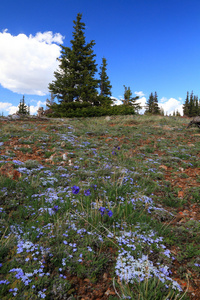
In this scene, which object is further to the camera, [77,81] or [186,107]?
[186,107]

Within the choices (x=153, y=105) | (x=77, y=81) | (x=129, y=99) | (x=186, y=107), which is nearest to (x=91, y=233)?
(x=77, y=81)

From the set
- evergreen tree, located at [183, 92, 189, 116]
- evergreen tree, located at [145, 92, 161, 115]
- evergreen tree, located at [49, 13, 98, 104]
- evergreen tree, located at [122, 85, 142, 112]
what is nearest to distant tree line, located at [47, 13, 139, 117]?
evergreen tree, located at [49, 13, 98, 104]

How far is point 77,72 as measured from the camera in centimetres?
2506

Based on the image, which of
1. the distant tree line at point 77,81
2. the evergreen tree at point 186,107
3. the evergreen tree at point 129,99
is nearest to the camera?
the distant tree line at point 77,81

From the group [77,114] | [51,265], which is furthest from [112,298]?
[77,114]

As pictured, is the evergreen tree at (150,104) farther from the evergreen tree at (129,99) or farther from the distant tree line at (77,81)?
the distant tree line at (77,81)

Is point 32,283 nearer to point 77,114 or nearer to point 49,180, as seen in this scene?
point 49,180

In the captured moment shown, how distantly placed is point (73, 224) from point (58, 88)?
24864mm

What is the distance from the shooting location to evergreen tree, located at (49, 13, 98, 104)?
2384 centimetres

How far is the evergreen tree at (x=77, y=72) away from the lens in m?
23.8

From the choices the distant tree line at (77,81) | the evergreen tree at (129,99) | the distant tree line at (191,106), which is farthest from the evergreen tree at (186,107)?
the distant tree line at (77,81)

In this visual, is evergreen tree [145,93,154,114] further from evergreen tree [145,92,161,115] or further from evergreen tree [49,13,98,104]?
evergreen tree [49,13,98,104]

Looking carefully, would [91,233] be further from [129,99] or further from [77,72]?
[129,99]

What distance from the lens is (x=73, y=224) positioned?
296cm
